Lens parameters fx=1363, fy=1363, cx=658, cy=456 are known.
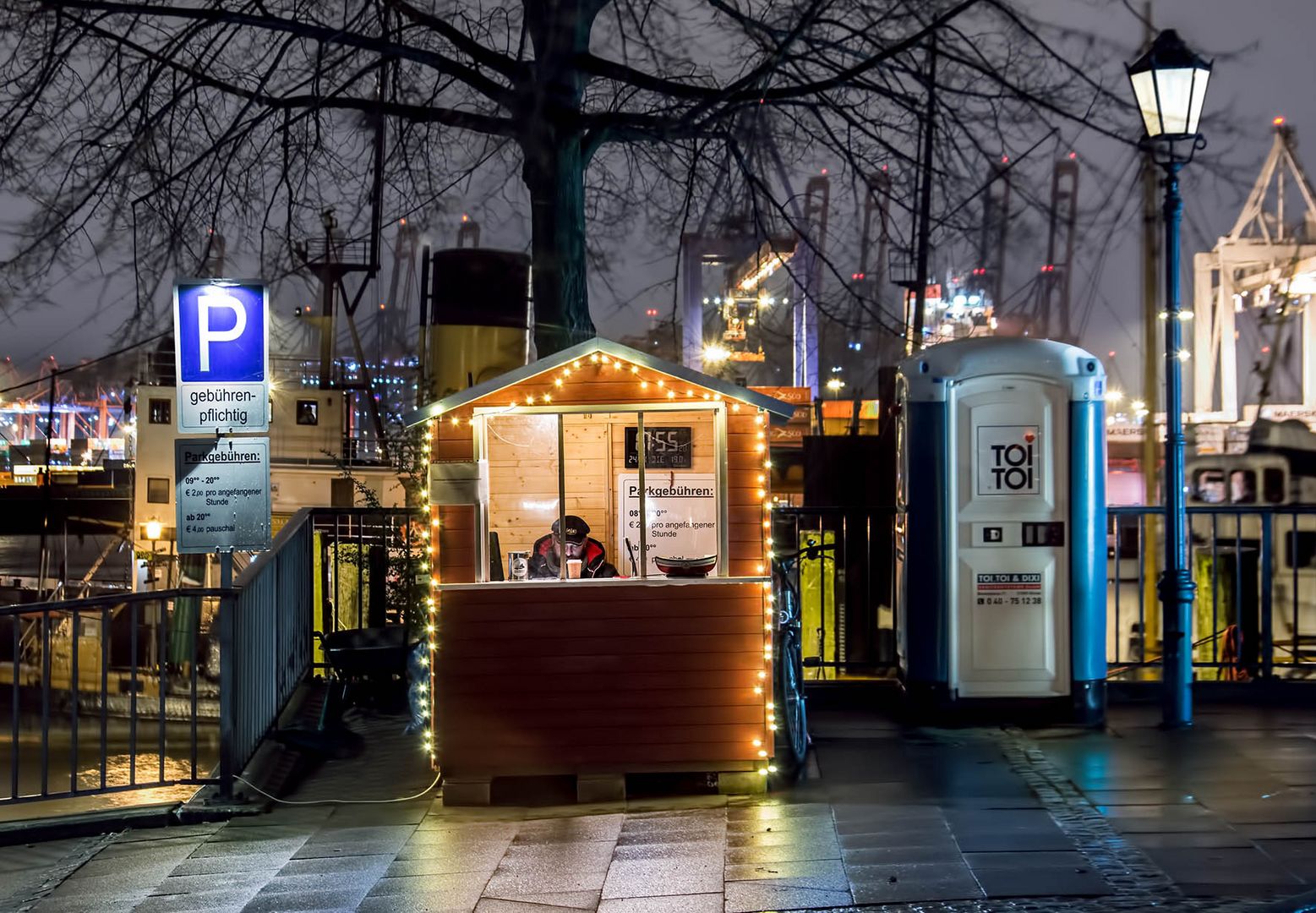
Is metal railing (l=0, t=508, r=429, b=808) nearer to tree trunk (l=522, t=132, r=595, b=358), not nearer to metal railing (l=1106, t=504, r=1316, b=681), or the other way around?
tree trunk (l=522, t=132, r=595, b=358)

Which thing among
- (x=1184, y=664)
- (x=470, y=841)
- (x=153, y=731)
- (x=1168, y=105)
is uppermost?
(x=1168, y=105)

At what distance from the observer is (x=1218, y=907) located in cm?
547

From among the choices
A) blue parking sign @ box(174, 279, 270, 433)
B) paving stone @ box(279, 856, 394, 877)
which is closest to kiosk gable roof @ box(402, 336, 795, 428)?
blue parking sign @ box(174, 279, 270, 433)

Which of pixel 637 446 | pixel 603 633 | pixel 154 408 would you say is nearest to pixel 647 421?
pixel 637 446

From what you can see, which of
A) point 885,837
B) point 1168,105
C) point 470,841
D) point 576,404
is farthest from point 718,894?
point 1168,105

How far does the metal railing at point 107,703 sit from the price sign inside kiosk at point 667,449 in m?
2.70

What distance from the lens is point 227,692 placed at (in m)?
8.21

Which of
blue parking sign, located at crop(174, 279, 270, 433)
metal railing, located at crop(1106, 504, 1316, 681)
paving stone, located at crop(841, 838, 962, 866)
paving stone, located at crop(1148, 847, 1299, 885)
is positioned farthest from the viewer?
metal railing, located at crop(1106, 504, 1316, 681)

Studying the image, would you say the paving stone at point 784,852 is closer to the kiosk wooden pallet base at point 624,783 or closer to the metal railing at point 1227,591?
the kiosk wooden pallet base at point 624,783

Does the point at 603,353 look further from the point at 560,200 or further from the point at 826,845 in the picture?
the point at 560,200

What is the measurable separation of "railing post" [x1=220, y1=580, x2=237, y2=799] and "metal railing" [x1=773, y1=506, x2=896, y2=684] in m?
3.59

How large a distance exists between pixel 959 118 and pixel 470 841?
21.1 feet

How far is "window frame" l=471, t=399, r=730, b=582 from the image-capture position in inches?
326

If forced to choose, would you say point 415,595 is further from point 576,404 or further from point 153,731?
point 153,731
